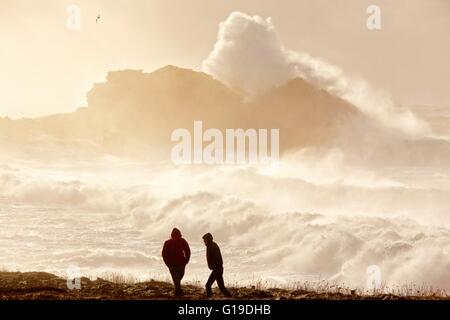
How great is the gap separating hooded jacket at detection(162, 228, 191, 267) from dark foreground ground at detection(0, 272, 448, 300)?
2.87 feet

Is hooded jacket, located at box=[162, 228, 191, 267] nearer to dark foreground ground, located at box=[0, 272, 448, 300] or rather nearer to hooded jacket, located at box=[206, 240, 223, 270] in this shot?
hooded jacket, located at box=[206, 240, 223, 270]

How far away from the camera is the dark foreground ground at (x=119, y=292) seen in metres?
13.2

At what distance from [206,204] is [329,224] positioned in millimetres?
15821

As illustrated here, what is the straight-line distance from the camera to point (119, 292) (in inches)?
567
